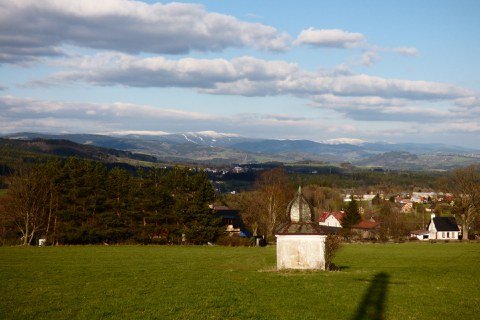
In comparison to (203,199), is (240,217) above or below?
below

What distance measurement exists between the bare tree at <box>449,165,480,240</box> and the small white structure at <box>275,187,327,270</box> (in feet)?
182

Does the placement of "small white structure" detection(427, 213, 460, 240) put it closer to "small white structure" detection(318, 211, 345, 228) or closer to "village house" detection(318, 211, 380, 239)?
"village house" detection(318, 211, 380, 239)

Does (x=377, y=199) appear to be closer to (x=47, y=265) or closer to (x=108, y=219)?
(x=108, y=219)

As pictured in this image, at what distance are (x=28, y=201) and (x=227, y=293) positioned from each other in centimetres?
3930

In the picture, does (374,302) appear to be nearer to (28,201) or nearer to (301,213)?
(301,213)

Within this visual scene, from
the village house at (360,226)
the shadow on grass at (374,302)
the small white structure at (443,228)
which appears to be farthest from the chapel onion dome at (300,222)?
the small white structure at (443,228)

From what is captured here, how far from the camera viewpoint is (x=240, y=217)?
313 ft

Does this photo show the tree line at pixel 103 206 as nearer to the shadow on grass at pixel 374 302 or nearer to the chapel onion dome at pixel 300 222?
the chapel onion dome at pixel 300 222

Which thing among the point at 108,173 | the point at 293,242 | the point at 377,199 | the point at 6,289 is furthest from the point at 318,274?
the point at 377,199

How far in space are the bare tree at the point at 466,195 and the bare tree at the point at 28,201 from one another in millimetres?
57671

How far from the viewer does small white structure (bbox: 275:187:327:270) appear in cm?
2881

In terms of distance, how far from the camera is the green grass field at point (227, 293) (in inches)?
689

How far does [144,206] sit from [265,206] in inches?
806

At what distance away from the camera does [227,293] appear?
21.4 meters
